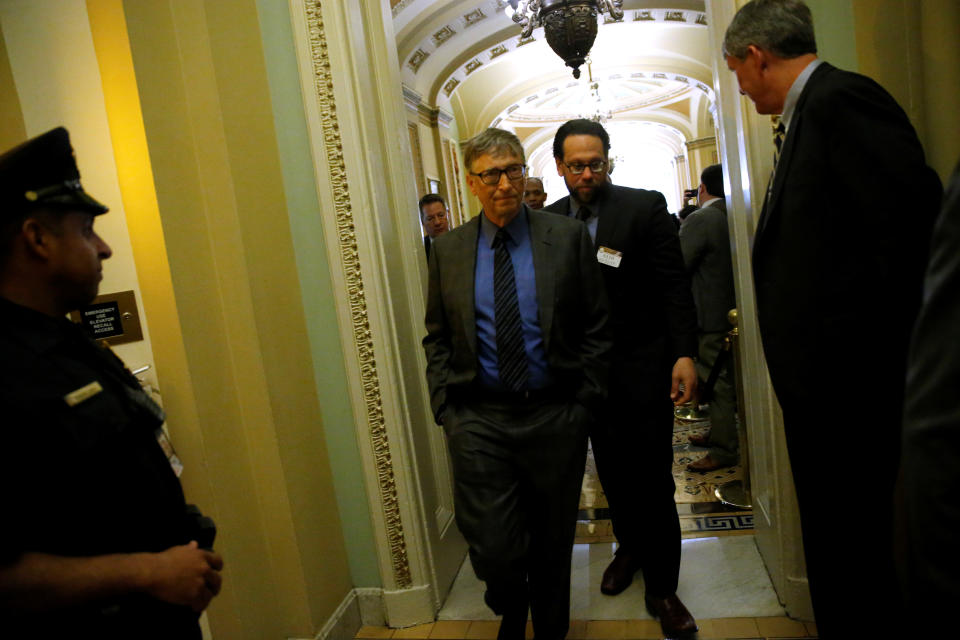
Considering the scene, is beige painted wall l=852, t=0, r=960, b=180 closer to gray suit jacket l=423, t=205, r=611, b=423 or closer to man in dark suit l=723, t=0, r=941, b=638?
man in dark suit l=723, t=0, r=941, b=638

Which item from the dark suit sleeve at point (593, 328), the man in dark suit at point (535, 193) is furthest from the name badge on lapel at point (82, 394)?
the man in dark suit at point (535, 193)

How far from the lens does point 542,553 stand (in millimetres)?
2092

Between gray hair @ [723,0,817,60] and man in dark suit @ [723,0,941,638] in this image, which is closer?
man in dark suit @ [723,0,941,638]

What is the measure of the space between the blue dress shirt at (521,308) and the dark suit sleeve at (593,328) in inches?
5.5

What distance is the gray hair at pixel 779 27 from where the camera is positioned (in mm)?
1548

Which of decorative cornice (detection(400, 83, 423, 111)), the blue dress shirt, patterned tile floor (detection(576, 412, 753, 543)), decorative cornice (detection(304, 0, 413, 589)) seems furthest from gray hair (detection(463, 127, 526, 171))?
decorative cornice (detection(400, 83, 423, 111))

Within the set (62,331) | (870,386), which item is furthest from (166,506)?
(870,386)

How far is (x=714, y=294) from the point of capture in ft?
12.4

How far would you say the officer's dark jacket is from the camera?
0.92m

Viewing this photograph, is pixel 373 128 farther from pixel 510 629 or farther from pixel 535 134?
pixel 535 134

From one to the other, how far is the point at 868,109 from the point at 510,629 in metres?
1.77

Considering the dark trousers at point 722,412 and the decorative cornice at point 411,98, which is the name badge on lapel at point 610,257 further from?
the decorative cornice at point 411,98

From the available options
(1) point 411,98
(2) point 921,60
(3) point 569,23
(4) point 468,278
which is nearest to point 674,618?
(4) point 468,278

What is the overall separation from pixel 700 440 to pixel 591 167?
2.70 meters
